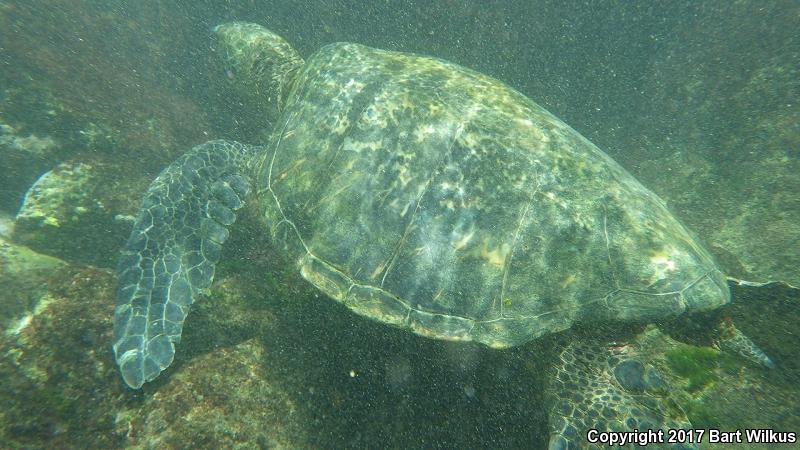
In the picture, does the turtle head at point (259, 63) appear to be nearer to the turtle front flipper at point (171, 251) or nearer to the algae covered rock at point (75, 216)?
the turtle front flipper at point (171, 251)

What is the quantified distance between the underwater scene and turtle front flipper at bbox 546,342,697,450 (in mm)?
13

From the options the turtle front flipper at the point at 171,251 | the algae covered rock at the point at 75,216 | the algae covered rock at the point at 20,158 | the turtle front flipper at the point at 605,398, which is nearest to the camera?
the turtle front flipper at the point at 605,398

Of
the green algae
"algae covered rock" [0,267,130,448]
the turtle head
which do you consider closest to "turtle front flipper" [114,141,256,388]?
"algae covered rock" [0,267,130,448]

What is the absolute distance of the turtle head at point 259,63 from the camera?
518cm

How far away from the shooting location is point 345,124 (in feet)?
11.1

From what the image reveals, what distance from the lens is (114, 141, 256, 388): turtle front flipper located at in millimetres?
2957

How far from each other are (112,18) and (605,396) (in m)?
11.4

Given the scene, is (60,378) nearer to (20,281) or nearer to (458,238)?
(20,281)

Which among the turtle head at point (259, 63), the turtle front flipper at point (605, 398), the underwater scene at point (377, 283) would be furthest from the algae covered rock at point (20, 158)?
the turtle front flipper at point (605, 398)

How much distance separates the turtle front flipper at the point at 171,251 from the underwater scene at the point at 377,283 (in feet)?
0.07

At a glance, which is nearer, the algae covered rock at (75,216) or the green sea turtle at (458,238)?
the green sea turtle at (458,238)

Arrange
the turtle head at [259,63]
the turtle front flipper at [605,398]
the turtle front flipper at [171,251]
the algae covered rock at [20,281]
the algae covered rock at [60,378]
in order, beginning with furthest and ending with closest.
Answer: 1. the turtle head at [259,63]
2. the turtle front flipper at [171,251]
3. the algae covered rock at [20,281]
4. the algae covered rock at [60,378]
5. the turtle front flipper at [605,398]

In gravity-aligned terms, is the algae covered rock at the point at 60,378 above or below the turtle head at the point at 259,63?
below

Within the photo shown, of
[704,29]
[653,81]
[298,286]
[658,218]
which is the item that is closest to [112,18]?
[298,286]
